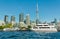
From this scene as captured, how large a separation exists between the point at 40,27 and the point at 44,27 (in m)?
4.68

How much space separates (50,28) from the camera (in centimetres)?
19225

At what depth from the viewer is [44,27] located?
634 feet

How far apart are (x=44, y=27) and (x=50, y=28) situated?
23.0 ft

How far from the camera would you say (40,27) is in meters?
194

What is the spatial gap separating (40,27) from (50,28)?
11670 millimetres
